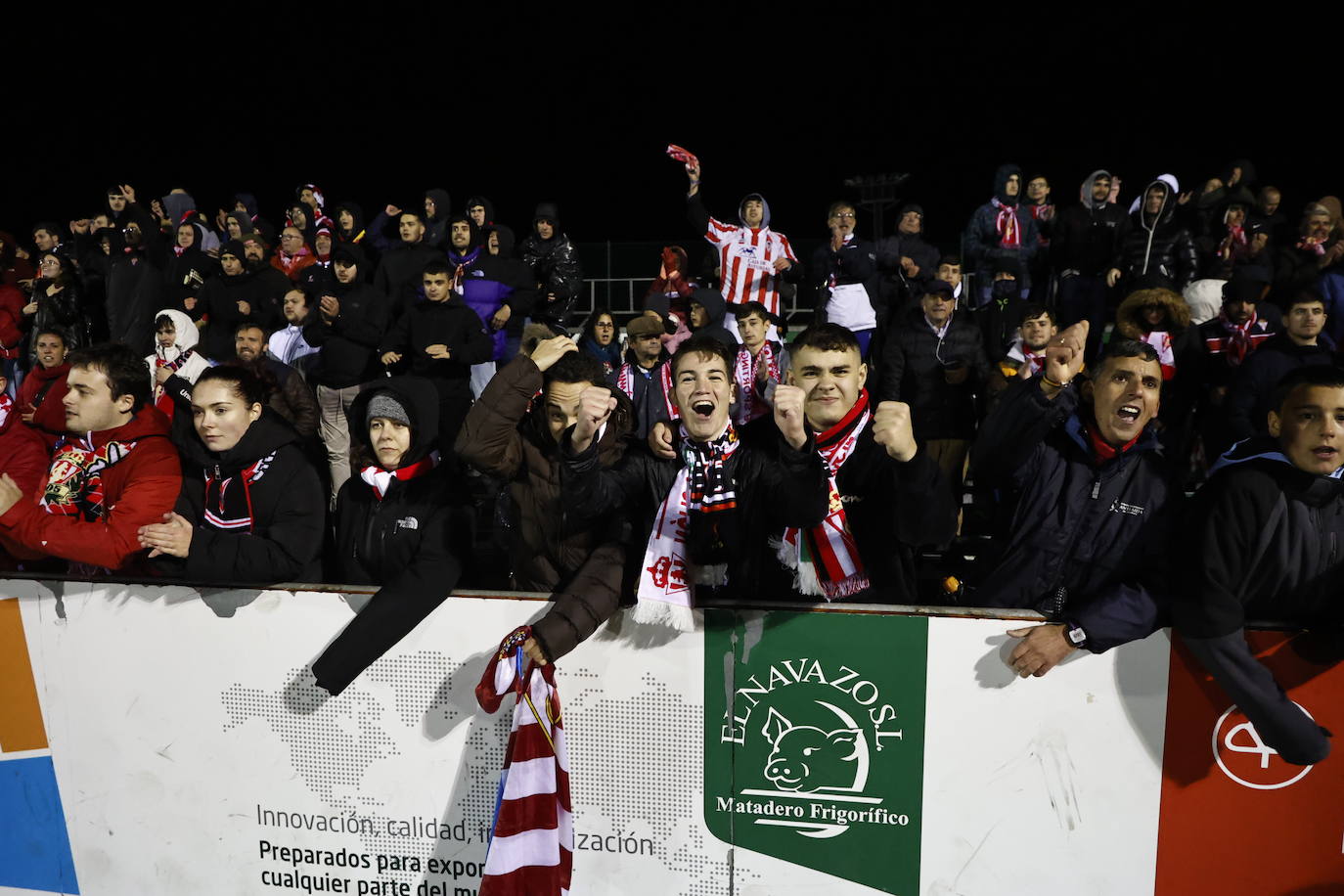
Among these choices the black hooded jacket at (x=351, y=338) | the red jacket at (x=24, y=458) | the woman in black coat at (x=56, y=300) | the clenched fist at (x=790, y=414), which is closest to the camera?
the clenched fist at (x=790, y=414)

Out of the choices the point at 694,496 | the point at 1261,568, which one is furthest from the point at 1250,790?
the point at 694,496

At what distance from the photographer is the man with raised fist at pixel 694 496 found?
2.79 m

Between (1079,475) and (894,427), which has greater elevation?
(894,427)

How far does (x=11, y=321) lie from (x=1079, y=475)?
10091 mm

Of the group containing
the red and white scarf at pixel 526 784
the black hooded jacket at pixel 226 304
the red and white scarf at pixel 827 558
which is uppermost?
the black hooded jacket at pixel 226 304

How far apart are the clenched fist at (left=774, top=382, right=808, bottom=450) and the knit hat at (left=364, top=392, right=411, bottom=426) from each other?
1.52 meters

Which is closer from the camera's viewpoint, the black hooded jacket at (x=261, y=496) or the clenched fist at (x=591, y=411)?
the clenched fist at (x=591, y=411)

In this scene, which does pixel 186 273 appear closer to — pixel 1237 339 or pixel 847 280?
pixel 847 280

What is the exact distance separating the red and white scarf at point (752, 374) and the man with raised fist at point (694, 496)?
2571 mm

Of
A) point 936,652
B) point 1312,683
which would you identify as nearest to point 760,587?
point 936,652

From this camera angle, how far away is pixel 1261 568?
8.83 ft

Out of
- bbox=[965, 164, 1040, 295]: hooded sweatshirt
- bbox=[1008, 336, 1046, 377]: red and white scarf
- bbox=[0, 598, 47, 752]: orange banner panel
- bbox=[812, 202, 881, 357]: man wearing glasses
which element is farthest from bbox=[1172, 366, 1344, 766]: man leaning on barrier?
bbox=[965, 164, 1040, 295]: hooded sweatshirt

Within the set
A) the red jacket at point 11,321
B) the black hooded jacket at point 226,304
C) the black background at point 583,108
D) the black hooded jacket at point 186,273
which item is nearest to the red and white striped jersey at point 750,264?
the black hooded jacket at point 226,304

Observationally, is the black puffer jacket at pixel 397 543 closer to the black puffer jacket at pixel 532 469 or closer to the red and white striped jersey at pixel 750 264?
the black puffer jacket at pixel 532 469
